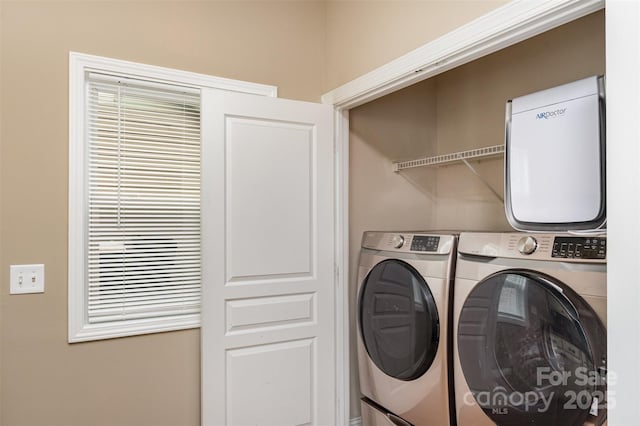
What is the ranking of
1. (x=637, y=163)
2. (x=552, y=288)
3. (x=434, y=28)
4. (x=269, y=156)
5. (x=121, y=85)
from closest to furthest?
1. (x=637, y=163)
2. (x=552, y=288)
3. (x=434, y=28)
4. (x=121, y=85)
5. (x=269, y=156)

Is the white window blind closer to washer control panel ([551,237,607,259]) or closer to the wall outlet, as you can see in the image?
the wall outlet

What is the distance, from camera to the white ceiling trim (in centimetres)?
130

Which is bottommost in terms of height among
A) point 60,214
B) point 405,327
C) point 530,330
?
point 405,327

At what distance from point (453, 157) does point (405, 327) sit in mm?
893

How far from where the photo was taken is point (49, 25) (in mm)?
1844

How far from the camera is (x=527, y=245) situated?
1.56m

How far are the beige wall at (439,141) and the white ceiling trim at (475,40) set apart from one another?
19.2 inches

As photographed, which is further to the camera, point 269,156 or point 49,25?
point 269,156

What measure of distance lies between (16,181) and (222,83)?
1.01 m

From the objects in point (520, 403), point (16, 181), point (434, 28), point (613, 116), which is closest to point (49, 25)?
point (16, 181)

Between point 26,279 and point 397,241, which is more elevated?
point 397,241

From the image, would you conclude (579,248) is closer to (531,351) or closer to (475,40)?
(531,351)

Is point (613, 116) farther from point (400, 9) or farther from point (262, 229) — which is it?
point (262, 229)

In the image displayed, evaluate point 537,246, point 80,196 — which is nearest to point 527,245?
point 537,246
